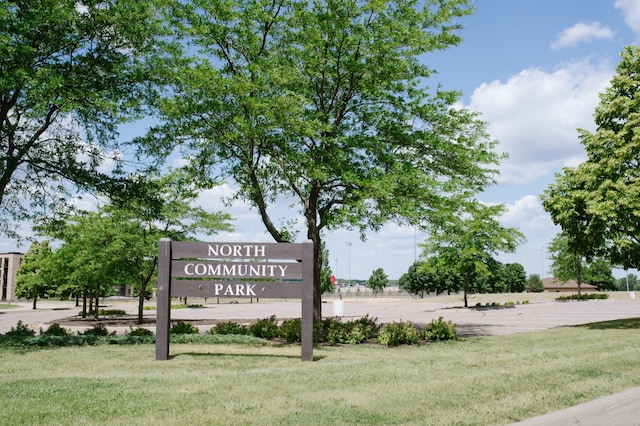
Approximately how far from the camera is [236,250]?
11.4 m

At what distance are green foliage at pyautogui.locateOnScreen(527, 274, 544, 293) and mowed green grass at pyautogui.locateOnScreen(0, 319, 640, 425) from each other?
106 m

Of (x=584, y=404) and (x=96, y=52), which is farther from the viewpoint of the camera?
(x=96, y=52)

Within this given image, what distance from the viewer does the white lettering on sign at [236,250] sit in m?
11.4

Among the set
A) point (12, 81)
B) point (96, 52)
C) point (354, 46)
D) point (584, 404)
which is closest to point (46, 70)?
point (12, 81)

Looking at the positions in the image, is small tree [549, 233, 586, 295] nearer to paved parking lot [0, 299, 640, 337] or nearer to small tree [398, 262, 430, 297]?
paved parking lot [0, 299, 640, 337]

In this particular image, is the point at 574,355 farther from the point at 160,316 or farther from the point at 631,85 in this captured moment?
the point at 631,85

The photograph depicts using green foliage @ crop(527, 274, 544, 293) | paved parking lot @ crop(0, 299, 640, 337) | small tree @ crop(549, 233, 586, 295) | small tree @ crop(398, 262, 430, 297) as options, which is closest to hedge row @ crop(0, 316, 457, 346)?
paved parking lot @ crop(0, 299, 640, 337)

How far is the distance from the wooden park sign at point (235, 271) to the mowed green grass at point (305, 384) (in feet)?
4.41

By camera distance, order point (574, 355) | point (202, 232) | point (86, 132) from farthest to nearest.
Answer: point (202, 232) < point (86, 132) < point (574, 355)

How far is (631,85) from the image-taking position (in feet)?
65.5

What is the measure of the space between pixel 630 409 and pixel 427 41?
434 inches

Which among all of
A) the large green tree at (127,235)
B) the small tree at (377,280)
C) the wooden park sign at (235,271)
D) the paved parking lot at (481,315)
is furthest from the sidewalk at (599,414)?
the small tree at (377,280)

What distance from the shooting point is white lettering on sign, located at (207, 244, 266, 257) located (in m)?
11.4

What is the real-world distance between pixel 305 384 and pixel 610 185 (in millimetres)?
15460
